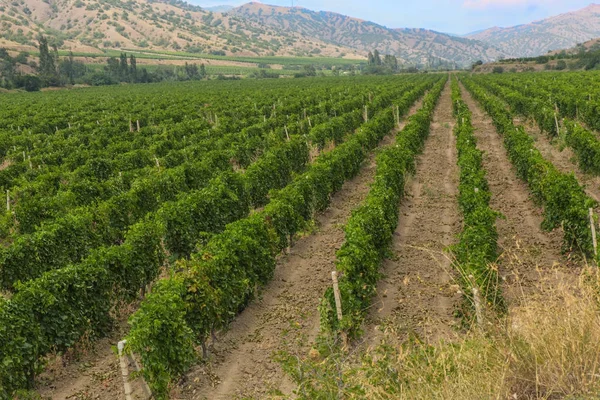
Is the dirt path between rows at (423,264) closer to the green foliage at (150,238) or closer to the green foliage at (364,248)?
the green foliage at (364,248)

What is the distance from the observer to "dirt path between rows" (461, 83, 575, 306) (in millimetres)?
9828

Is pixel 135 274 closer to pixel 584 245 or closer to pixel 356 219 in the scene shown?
pixel 356 219

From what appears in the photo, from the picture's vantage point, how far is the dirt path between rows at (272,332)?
7812 millimetres

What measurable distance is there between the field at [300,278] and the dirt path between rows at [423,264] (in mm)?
56

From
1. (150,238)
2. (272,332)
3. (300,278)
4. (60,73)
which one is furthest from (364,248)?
(60,73)

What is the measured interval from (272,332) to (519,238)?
718 cm

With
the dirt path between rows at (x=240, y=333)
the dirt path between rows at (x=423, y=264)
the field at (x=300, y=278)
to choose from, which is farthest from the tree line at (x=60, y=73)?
the dirt path between rows at (x=240, y=333)

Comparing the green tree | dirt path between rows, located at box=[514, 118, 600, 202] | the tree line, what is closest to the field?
dirt path between rows, located at box=[514, 118, 600, 202]

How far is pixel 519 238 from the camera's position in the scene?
12648mm

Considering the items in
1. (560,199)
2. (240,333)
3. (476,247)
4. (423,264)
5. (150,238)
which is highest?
(560,199)

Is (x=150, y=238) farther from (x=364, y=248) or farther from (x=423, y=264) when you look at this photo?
(x=423, y=264)

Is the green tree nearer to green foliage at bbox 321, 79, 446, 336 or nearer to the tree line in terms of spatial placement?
the tree line

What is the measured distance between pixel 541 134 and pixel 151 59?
192 metres

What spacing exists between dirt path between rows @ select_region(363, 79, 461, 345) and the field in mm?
56
